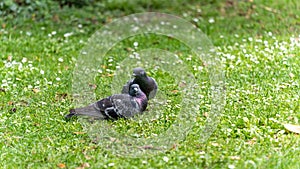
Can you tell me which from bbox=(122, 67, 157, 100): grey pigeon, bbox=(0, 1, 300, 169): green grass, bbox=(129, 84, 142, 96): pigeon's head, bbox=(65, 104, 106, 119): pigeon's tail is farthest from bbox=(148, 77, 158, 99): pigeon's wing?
bbox=(65, 104, 106, 119): pigeon's tail

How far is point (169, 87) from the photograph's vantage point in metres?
6.13

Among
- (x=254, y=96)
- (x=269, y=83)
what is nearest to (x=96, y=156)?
(x=254, y=96)

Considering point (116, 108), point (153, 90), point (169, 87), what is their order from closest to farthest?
point (116, 108) → point (153, 90) → point (169, 87)

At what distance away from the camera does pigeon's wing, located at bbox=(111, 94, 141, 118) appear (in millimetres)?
5172

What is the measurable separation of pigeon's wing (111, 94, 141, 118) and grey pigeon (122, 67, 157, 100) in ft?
1.08

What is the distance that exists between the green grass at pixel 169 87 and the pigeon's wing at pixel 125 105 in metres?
0.09

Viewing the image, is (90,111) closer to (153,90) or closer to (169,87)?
(153,90)

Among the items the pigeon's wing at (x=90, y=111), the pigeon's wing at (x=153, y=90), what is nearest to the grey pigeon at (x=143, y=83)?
the pigeon's wing at (x=153, y=90)

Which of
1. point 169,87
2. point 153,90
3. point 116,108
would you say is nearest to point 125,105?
point 116,108

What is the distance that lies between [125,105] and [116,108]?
0.31ft

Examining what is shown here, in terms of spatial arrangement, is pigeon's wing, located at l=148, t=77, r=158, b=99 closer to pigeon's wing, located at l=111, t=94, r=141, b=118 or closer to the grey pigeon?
the grey pigeon

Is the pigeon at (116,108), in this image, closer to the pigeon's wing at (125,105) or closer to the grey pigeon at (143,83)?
the pigeon's wing at (125,105)

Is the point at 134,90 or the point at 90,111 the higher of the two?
the point at 134,90

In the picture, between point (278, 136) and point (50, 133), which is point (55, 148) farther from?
point (278, 136)
